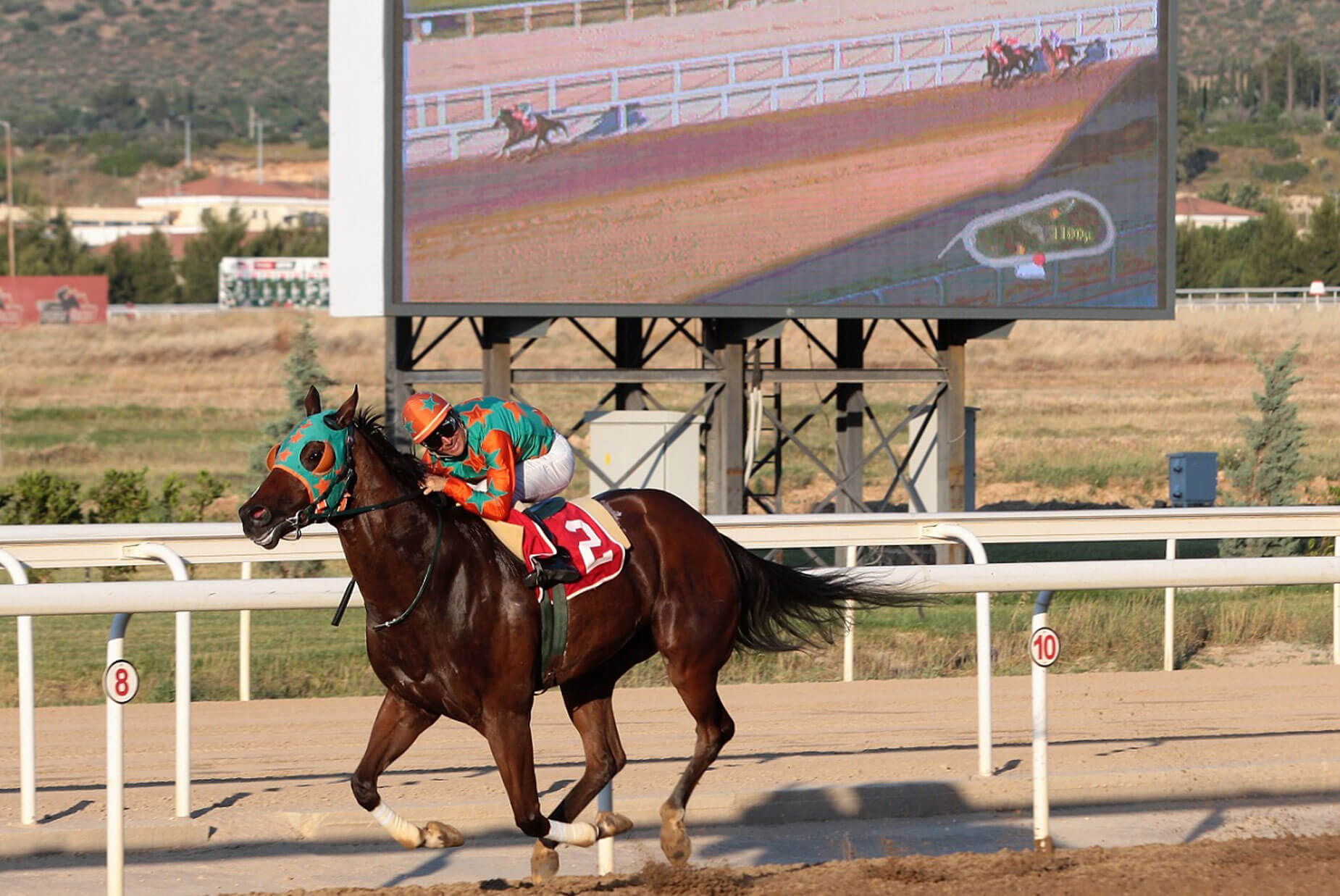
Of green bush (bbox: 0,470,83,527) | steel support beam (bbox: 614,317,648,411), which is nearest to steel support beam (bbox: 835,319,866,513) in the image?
steel support beam (bbox: 614,317,648,411)

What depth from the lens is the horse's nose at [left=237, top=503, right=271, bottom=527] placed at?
3904 millimetres

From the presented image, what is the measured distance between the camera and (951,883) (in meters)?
4.68

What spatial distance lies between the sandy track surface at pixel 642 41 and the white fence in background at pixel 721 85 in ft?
0.21

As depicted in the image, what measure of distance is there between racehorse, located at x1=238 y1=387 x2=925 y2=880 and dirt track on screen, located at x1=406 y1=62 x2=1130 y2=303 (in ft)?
27.7

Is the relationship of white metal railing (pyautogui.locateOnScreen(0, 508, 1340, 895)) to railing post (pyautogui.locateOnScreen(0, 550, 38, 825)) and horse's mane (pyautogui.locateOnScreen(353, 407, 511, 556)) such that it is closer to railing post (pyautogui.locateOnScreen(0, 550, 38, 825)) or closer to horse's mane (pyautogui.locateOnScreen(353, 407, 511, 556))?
railing post (pyautogui.locateOnScreen(0, 550, 38, 825))

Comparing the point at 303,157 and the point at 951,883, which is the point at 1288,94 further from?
the point at 951,883

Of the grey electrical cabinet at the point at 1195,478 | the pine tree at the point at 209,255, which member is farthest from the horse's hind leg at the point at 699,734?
the pine tree at the point at 209,255

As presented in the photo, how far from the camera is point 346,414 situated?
13.3 feet

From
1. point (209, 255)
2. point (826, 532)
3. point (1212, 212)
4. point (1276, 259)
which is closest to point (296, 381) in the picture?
point (826, 532)

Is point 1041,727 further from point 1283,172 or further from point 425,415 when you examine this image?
point 1283,172

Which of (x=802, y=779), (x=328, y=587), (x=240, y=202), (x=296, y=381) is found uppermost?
(x=240, y=202)

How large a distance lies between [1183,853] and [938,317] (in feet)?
30.6

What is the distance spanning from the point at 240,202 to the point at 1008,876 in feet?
278

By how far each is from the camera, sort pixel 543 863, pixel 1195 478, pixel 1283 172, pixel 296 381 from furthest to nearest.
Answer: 1. pixel 1283 172
2. pixel 296 381
3. pixel 1195 478
4. pixel 543 863
